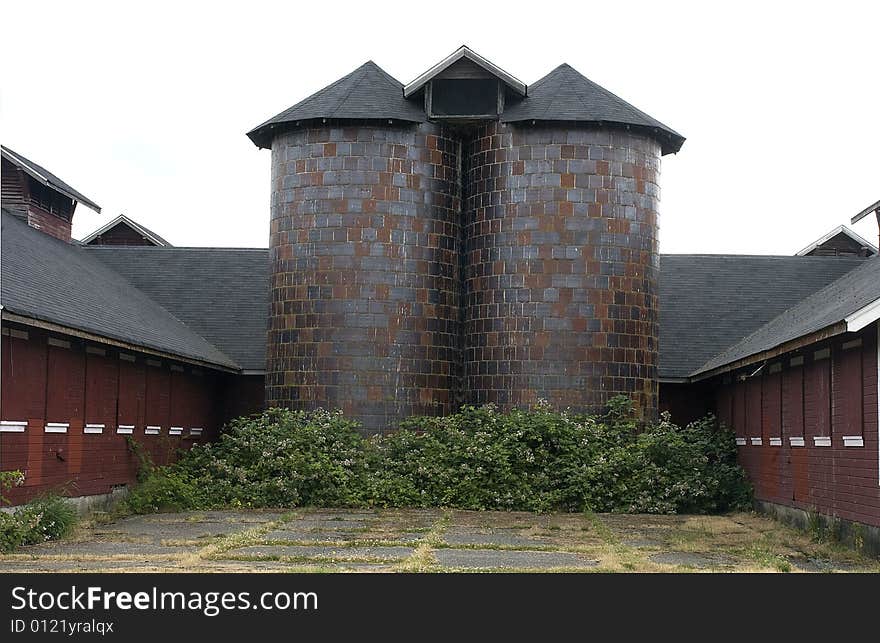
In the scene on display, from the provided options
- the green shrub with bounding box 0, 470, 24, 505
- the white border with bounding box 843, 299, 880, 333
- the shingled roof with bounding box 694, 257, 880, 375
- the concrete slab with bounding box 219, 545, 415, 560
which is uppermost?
the shingled roof with bounding box 694, 257, 880, 375

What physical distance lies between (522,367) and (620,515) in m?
4.40

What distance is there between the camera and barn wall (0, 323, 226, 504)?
2028cm

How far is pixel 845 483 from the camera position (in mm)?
19719

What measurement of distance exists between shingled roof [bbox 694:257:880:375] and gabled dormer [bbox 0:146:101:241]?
1648cm

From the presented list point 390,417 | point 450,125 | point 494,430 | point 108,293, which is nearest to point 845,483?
point 494,430

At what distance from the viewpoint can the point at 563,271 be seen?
29203 millimetres

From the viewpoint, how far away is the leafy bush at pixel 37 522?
716 inches

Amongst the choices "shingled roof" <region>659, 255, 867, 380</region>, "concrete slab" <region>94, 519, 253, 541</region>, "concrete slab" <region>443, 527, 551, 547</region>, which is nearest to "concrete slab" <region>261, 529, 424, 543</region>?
"concrete slab" <region>443, 527, 551, 547</region>

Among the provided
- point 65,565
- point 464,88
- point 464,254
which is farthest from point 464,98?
point 65,565

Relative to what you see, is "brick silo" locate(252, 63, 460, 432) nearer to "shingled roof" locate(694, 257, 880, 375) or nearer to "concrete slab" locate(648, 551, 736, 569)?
"shingled roof" locate(694, 257, 880, 375)

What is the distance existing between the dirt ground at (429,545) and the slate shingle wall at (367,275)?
4.23 meters

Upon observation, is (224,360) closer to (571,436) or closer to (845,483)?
(571,436)

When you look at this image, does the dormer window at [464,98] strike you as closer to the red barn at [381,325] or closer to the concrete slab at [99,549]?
the red barn at [381,325]

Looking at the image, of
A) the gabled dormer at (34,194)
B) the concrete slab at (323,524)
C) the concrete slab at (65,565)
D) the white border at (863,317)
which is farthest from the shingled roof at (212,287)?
the white border at (863,317)
